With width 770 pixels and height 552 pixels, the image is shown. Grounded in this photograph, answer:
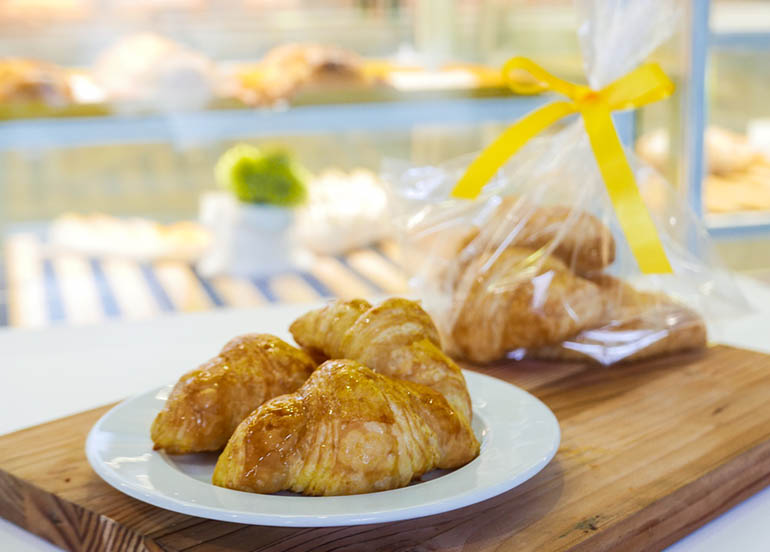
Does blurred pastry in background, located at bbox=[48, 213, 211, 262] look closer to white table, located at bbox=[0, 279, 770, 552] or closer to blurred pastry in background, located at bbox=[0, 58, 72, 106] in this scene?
blurred pastry in background, located at bbox=[0, 58, 72, 106]

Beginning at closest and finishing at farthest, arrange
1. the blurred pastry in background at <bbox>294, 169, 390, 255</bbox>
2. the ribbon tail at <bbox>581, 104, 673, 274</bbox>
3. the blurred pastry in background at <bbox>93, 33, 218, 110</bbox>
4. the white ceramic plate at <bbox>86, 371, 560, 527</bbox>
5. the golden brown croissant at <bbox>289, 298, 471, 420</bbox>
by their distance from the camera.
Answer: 1. the white ceramic plate at <bbox>86, 371, 560, 527</bbox>
2. the golden brown croissant at <bbox>289, 298, 471, 420</bbox>
3. the ribbon tail at <bbox>581, 104, 673, 274</bbox>
4. the blurred pastry in background at <bbox>93, 33, 218, 110</bbox>
5. the blurred pastry in background at <bbox>294, 169, 390, 255</bbox>

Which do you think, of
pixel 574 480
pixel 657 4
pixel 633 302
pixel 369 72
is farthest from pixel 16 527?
pixel 369 72

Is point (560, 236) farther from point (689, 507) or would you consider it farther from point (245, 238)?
point (245, 238)

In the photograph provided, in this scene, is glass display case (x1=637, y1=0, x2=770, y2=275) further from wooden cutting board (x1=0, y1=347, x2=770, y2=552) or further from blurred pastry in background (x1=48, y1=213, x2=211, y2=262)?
wooden cutting board (x1=0, y1=347, x2=770, y2=552)

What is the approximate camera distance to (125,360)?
104 centimetres

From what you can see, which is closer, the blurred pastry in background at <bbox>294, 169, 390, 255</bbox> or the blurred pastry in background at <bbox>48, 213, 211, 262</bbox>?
the blurred pastry in background at <bbox>48, 213, 211, 262</bbox>

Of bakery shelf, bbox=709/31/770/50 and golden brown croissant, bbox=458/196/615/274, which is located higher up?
bakery shelf, bbox=709/31/770/50

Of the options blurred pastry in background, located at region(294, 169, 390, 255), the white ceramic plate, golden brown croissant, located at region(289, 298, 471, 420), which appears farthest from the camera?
blurred pastry in background, located at region(294, 169, 390, 255)

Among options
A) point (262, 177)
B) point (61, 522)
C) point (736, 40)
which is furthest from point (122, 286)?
point (61, 522)

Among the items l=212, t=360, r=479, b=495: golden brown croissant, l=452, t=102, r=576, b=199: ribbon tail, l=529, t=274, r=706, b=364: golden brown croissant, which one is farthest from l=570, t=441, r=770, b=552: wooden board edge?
l=452, t=102, r=576, b=199: ribbon tail

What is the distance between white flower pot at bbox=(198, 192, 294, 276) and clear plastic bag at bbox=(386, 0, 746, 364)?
1590 mm

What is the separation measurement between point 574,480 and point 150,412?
0.95 feet

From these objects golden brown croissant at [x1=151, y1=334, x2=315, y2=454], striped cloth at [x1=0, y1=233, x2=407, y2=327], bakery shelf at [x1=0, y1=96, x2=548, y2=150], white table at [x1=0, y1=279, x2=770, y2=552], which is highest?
golden brown croissant at [x1=151, y1=334, x2=315, y2=454]

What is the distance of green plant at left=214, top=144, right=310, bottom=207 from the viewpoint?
98.5 inches
